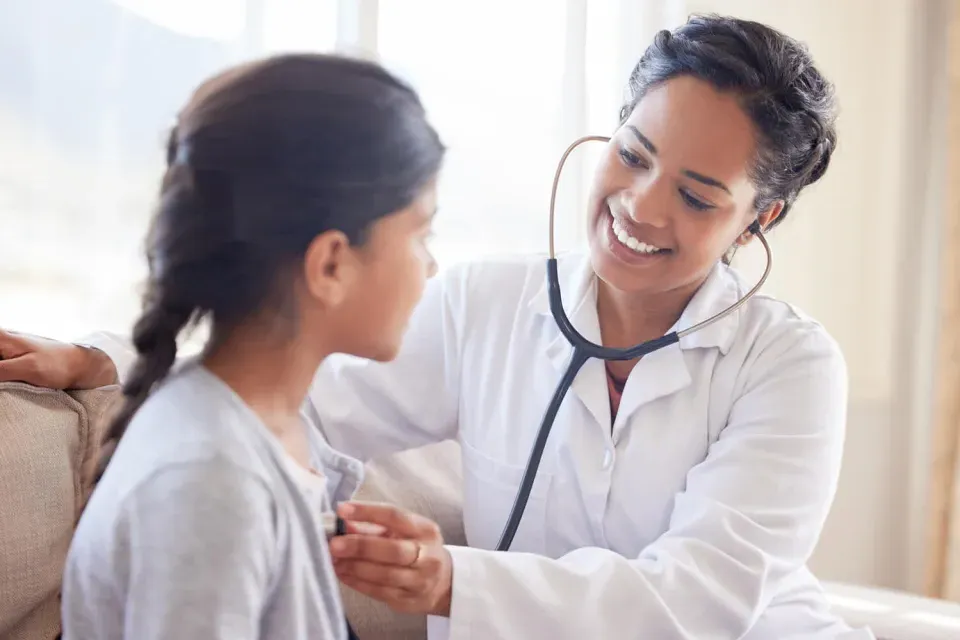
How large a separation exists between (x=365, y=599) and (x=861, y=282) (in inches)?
58.2

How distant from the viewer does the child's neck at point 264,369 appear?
0.64m

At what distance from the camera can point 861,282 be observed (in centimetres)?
211

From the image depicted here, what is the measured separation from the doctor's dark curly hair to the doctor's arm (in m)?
0.21

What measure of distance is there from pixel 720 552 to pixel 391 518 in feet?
1.29

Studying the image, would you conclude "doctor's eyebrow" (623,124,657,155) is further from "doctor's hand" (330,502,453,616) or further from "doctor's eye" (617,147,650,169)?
"doctor's hand" (330,502,453,616)

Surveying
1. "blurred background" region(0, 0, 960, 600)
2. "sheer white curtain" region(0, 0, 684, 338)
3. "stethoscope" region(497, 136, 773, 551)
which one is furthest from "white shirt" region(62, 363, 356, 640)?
"sheer white curtain" region(0, 0, 684, 338)

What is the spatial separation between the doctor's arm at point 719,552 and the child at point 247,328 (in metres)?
0.26

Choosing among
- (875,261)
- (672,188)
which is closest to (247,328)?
(672,188)

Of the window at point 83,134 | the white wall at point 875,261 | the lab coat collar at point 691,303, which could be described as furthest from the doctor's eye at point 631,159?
the white wall at point 875,261

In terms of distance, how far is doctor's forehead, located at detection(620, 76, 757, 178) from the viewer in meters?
0.99

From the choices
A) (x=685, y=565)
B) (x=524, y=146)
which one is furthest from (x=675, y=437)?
(x=524, y=146)

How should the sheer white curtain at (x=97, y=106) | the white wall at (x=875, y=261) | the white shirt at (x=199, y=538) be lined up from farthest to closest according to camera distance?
the white wall at (x=875, y=261) < the sheer white curtain at (x=97, y=106) < the white shirt at (x=199, y=538)

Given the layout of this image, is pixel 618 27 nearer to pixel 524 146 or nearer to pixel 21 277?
pixel 524 146

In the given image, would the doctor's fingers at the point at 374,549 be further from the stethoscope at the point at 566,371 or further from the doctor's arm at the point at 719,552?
the stethoscope at the point at 566,371
